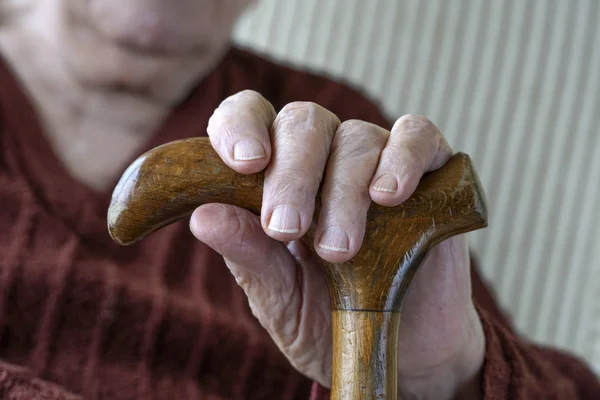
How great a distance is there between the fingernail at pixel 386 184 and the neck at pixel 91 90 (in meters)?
0.65

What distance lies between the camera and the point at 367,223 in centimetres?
44

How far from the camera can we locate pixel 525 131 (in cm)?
151

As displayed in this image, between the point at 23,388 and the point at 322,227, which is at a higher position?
the point at 322,227

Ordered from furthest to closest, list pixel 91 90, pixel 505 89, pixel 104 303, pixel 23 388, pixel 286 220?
1. pixel 505 89
2. pixel 91 90
3. pixel 104 303
4. pixel 23 388
5. pixel 286 220

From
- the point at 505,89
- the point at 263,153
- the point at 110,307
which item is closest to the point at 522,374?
the point at 263,153

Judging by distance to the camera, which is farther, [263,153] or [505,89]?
[505,89]

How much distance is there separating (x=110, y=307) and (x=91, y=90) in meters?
0.36

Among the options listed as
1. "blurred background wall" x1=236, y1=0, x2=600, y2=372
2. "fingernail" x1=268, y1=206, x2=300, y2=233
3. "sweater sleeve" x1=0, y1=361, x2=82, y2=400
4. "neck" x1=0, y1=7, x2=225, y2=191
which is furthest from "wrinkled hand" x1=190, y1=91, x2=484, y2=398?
"blurred background wall" x1=236, y1=0, x2=600, y2=372

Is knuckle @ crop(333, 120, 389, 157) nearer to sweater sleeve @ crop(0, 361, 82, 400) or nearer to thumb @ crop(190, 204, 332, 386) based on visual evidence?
thumb @ crop(190, 204, 332, 386)

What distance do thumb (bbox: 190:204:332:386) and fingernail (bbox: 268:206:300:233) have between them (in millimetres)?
80

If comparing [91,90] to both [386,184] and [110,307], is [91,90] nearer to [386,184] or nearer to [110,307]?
[110,307]

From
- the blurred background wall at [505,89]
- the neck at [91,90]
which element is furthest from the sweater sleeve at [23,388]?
the blurred background wall at [505,89]

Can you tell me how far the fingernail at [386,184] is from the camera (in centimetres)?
43

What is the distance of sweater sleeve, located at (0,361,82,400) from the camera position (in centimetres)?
52
